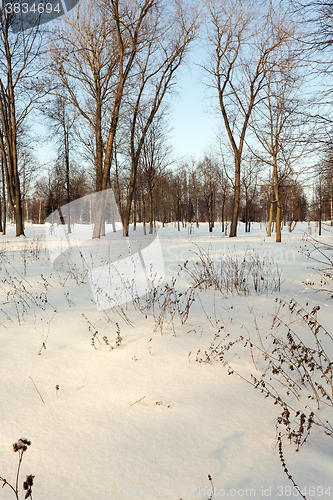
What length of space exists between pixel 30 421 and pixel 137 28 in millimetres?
16503

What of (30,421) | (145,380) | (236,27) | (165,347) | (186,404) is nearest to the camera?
(30,421)

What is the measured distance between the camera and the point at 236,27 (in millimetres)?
15352

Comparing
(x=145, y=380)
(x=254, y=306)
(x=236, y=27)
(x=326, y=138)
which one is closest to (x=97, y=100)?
(x=236, y=27)

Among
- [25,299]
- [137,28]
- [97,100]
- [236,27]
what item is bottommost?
[25,299]

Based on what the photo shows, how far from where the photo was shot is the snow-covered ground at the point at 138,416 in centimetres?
169

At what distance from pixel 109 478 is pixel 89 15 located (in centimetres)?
1723

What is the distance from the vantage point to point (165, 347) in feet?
10.6

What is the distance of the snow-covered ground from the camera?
5.55ft

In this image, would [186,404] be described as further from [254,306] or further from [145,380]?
[254,306]

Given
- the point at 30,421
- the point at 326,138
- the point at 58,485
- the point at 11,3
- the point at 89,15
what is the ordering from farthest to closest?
the point at 11,3 → the point at 89,15 → the point at 326,138 → the point at 30,421 → the point at 58,485

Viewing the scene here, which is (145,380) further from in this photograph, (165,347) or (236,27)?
(236,27)

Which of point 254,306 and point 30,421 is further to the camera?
point 254,306

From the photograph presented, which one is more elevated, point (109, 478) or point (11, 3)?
point (11, 3)

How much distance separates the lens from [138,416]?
7.18 feet
